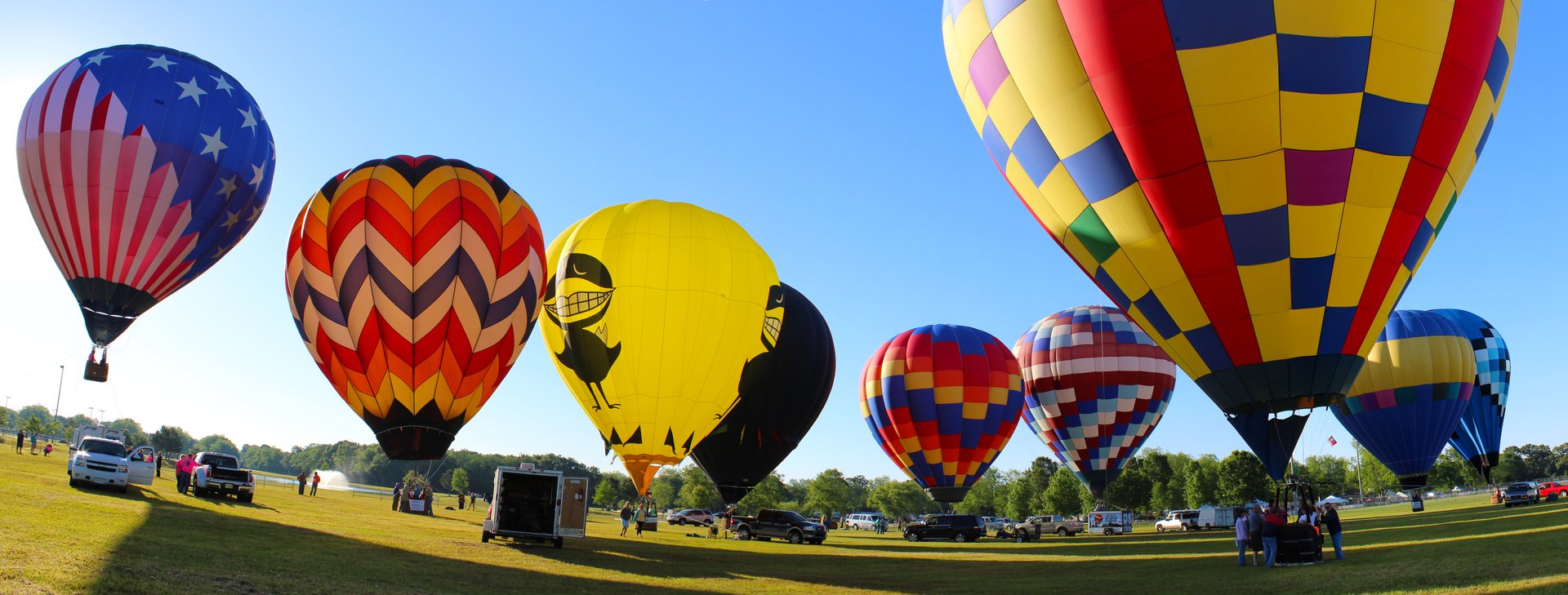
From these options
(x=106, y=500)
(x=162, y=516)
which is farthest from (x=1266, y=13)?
(x=106, y=500)

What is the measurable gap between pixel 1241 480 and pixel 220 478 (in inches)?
2395

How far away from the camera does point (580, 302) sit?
65.0 ft

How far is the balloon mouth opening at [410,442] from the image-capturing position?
17.9 meters

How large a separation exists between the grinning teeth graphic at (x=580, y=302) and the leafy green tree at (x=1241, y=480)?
54822mm

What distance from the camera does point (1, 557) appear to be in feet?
25.5

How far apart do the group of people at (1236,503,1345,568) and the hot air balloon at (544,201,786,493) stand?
10.4 meters

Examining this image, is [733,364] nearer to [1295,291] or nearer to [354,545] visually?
[354,545]

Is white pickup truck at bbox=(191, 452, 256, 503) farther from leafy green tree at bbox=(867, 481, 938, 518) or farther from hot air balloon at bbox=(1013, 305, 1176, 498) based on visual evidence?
leafy green tree at bbox=(867, 481, 938, 518)

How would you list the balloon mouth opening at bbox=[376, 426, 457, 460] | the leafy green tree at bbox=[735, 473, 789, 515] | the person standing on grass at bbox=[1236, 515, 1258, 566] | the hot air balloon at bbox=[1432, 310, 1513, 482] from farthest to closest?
1. the leafy green tree at bbox=[735, 473, 789, 515]
2. the hot air balloon at bbox=[1432, 310, 1513, 482]
3. the balloon mouth opening at bbox=[376, 426, 457, 460]
4. the person standing on grass at bbox=[1236, 515, 1258, 566]

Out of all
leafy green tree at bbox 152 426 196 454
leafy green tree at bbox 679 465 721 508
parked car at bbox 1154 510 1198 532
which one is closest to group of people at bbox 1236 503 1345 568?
parked car at bbox 1154 510 1198 532

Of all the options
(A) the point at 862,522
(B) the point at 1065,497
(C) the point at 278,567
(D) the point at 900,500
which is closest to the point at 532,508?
(C) the point at 278,567

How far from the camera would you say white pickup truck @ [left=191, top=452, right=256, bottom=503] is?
19922 mm

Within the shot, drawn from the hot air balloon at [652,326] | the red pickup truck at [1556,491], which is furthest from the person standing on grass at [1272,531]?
the red pickup truck at [1556,491]

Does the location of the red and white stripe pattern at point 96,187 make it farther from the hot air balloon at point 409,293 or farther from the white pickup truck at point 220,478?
the hot air balloon at point 409,293
